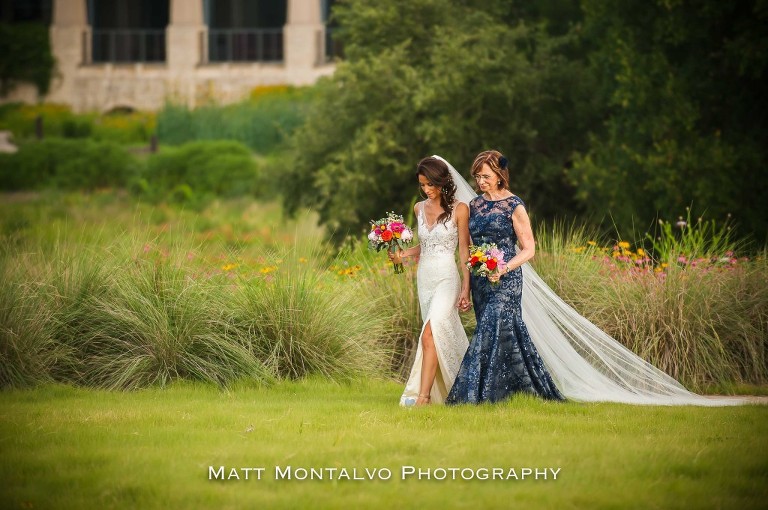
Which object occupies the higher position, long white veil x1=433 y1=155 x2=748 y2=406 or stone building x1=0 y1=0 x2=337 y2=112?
stone building x1=0 y1=0 x2=337 y2=112

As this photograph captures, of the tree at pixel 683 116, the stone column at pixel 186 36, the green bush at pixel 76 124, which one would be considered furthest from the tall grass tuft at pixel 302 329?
the stone column at pixel 186 36

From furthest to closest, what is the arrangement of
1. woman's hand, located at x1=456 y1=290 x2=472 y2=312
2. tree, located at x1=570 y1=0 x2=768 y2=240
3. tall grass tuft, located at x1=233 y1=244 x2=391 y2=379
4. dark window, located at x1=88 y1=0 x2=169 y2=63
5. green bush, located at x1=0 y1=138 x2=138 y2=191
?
dark window, located at x1=88 y1=0 x2=169 y2=63 → green bush, located at x1=0 y1=138 x2=138 y2=191 → tree, located at x1=570 y1=0 x2=768 y2=240 → tall grass tuft, located at x1=233 y1=244 x2=391 y2=379 → woman's hand, located at x1=456 y1=290 x2=472 y2=312

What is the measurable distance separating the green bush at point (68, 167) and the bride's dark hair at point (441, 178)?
27.7 m

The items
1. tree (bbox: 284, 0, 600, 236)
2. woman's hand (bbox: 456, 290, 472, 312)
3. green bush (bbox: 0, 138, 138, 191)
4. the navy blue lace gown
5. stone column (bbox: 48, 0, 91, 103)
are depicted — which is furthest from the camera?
stone column (bbox: 48, 0, 91, 103)

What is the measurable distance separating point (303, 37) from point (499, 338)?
33.2 meters

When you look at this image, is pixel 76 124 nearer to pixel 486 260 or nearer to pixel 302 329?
pixel 302 329

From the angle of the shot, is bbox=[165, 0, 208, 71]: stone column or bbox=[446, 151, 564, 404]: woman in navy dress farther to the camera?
bbox=[165, 0, 208, 71]: stone column

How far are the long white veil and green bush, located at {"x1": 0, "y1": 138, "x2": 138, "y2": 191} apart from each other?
90.6ft

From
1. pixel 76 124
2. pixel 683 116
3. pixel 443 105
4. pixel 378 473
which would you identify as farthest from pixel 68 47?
pixel 378 473

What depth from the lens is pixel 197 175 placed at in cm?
3519

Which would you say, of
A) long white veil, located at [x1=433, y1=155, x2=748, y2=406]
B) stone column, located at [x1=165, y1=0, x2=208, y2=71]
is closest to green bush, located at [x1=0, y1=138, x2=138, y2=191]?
stone column, located at [x1=165, y1=0, x2=208, y2=71]

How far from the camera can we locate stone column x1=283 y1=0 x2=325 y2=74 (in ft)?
134

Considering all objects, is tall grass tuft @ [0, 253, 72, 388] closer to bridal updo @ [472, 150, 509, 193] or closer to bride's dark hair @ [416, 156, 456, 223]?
bride's dark hair @ [416, 156, 456, 223]

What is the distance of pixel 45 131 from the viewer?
39.7 metres
